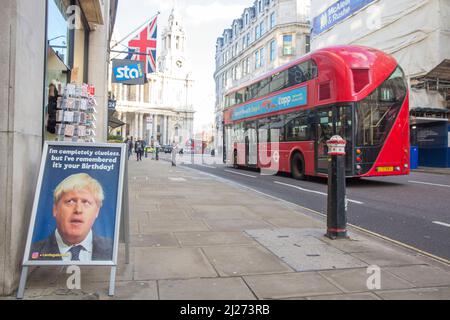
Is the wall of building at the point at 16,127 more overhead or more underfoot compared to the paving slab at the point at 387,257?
more overhead

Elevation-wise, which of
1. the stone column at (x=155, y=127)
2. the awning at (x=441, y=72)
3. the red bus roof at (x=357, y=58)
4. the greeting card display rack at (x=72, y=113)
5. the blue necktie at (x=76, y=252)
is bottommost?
the blue necktie at (x=76, y=252)

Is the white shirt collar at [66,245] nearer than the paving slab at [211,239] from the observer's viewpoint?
Yes

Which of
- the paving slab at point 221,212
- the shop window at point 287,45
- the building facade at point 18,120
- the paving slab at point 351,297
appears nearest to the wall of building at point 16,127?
the building facade at point 18,120

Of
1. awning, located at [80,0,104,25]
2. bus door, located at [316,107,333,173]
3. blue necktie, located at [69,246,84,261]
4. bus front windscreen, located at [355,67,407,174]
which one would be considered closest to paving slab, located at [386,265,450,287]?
blue necktie, located at [69,246,84,261]

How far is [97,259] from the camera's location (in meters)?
3.56

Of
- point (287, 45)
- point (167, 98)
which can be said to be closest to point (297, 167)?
point (287, 45)

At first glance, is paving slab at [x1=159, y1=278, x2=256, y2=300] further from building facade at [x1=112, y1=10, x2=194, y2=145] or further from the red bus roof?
building facade at [x1=112, y1=10, x2=194, y2=145]

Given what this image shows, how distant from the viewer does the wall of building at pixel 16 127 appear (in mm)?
3275

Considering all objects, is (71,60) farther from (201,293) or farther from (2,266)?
(201,293)

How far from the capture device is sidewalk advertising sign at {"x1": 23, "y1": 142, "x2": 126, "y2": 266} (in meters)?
3.52

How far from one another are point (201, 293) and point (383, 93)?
10503mm

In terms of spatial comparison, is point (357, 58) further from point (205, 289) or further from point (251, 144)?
point (205, 289)

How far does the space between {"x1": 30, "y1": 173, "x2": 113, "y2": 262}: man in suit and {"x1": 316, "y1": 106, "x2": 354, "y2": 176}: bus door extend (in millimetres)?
9476
